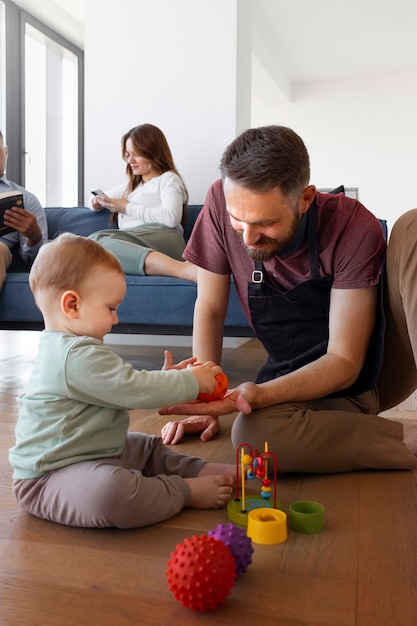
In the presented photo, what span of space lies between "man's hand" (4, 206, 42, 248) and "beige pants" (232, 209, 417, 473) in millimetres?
1765

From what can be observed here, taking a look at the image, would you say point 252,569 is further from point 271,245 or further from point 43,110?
Result: point 43,110

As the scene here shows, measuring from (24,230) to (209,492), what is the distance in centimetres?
193

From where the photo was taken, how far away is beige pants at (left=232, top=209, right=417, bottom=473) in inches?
54.1

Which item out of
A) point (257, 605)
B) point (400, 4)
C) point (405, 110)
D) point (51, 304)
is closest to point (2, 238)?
point (51, 304)

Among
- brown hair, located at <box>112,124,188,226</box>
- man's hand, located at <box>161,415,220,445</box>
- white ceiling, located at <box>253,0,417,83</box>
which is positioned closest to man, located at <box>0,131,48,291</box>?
brown hair, located at <box>112,124,188,226</box>

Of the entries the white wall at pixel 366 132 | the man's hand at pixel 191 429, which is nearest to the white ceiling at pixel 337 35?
the white wall at pixel 366 132

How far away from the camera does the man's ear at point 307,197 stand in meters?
1.37

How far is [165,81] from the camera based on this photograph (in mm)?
3561

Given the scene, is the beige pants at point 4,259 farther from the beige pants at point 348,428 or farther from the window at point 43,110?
the window at point 43,110

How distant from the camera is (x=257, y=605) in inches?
34.8

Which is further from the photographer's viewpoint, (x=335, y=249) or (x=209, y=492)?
(x=335, y=249)

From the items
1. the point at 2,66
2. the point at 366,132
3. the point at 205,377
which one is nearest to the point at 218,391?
the point at 205,377

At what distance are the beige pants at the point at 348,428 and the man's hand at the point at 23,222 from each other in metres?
1.77

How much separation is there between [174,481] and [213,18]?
9.79 ft
